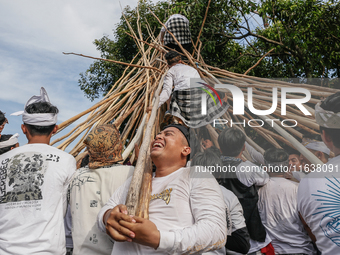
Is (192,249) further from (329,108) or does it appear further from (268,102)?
Result: (268,102)

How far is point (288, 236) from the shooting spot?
127cm

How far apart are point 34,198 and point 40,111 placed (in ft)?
1.20

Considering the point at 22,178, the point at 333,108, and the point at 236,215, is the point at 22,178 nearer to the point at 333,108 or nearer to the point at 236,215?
the point at 236,215

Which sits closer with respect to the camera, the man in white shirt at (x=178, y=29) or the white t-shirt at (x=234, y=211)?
the white t-shirt at (x=234, y=211)

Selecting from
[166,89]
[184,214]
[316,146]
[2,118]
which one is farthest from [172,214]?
[2,118]

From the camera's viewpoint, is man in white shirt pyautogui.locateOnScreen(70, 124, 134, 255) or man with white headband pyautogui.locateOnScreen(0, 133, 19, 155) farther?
man with white headband pyautogui.locateOnScreen(0, 133, 19, 155)

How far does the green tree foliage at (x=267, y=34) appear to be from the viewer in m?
3.19

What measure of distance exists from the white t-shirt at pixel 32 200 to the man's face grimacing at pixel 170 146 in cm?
37

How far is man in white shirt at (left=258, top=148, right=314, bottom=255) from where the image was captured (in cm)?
126

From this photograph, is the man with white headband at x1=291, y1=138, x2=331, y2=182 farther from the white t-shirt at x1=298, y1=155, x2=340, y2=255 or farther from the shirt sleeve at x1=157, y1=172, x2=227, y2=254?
the shirt sleeve at x1=157, y1=172, x2=227, y2=254

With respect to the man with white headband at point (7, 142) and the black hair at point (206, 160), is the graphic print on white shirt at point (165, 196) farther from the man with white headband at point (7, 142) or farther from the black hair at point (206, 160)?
the man with white headband at point (7, 142)

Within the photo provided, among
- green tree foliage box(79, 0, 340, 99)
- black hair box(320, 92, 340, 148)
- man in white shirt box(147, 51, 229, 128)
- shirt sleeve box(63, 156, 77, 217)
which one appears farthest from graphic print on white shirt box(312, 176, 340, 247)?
green tree foliage box(79, 0, 340, 99)

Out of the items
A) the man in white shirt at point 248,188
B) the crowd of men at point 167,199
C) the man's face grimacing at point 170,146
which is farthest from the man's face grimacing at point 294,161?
the man's face grimacing at point 170,146

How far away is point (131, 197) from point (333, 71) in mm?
3470
